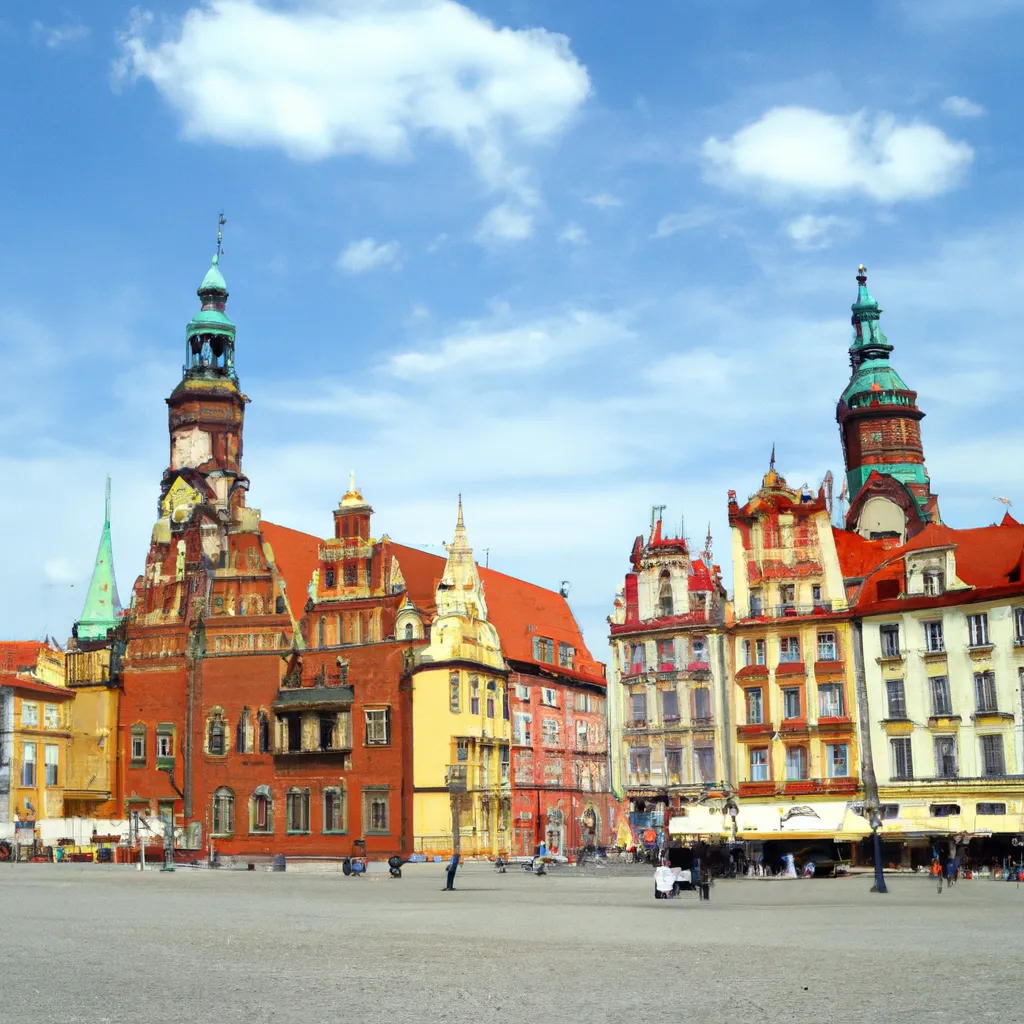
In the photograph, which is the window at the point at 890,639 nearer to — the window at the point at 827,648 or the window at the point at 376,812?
the window at the point at 827,648

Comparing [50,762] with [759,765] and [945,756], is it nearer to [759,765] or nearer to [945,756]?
[759,765]

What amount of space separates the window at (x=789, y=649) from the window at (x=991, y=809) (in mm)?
10698

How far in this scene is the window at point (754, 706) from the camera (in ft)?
216

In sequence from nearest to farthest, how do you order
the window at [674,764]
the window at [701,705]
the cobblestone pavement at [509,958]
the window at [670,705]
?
the cobblestone pavement at [509,958], the window at [701,705], the window at [674,764], the window at [670,705]

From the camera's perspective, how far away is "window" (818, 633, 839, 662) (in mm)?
64688

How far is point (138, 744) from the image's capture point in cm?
8131

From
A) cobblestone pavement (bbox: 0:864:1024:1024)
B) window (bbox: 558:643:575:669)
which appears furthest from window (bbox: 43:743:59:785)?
cobblestone pavement (bbox: 0:864:1024:1024)

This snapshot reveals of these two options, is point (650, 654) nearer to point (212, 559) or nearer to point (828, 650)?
point (828, 650)

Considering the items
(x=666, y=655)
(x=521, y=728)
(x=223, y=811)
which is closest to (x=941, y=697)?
(x=666, y=655)

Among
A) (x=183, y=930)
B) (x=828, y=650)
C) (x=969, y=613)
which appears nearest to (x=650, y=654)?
(x=828, y=650)

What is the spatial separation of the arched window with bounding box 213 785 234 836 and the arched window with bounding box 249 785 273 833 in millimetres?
1446

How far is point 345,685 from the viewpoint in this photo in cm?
7562

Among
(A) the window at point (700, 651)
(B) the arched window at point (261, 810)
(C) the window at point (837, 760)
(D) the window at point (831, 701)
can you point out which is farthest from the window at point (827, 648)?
(B) the arched window at point (261, 810)

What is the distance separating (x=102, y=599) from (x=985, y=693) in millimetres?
63492
